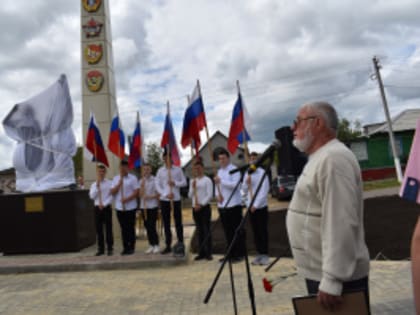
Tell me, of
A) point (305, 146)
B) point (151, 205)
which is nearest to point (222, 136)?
point (151, 205)

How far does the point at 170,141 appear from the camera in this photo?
26.6 ft

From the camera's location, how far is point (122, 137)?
904 centimetres

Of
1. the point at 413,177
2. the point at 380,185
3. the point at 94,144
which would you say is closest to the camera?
the point at 413,177

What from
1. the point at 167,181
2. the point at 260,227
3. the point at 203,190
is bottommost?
the point at 260,227

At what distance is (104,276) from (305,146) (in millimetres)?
5466

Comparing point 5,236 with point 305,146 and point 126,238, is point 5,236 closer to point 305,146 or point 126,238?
point 126,238

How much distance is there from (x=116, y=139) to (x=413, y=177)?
7985 millimetres

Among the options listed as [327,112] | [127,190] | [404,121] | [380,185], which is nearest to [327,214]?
[327,112]

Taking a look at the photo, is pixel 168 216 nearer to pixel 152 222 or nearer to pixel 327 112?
pixel 152 222

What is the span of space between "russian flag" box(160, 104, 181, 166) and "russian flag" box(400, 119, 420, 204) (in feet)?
22.4

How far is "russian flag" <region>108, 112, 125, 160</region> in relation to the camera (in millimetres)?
8789

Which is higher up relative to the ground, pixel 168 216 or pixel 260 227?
pixel 168 216

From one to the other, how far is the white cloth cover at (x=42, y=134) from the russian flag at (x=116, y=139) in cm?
171

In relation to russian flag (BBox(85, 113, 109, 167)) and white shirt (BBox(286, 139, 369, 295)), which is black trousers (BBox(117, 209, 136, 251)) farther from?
white shirt (BBox(286, 139, 369, 295))
